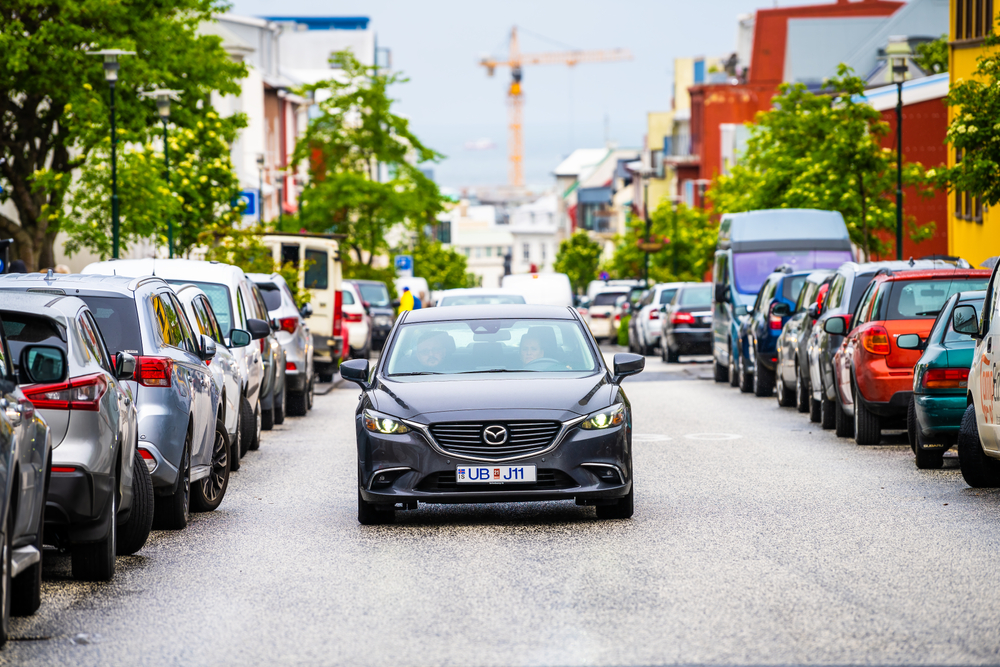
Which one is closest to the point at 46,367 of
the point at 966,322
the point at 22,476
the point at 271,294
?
the point at 22,476

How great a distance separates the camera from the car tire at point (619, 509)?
11062 millimetres

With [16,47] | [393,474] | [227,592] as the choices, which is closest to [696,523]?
[393,474]

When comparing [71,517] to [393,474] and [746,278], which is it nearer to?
[393,474]

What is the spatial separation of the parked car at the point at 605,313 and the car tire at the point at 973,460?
1548 inches

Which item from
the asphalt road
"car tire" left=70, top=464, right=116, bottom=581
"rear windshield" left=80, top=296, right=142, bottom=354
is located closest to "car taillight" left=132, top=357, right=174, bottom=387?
"rear windshield" left=80, top=296, right=142, bottom=354

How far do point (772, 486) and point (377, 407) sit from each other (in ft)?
12.0

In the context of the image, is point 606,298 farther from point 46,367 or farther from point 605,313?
point 46,367

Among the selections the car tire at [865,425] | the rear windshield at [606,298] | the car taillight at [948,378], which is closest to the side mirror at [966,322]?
the car taillight at [948,378]

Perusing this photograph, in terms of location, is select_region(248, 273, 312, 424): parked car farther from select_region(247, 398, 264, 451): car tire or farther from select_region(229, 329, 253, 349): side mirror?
select_region(229, 329, 253, 349): side mirror

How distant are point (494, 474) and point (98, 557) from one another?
2.70 m

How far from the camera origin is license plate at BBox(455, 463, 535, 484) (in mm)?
10531

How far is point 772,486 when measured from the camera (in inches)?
516

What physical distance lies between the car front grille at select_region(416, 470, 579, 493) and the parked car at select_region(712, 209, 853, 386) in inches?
708

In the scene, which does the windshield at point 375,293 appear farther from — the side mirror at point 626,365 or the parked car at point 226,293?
the side mirror at point 626,365
